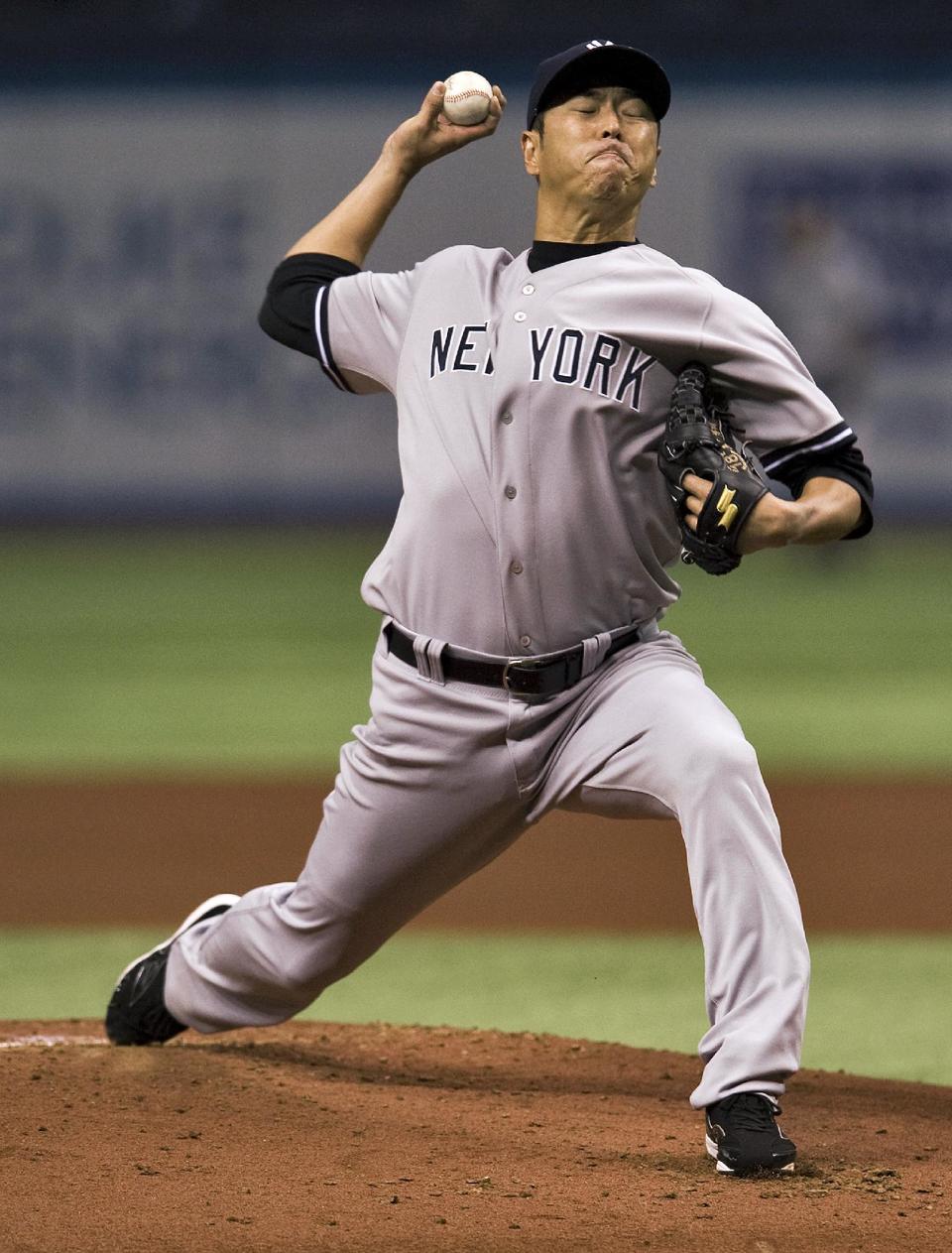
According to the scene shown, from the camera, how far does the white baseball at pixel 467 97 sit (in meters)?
4.07

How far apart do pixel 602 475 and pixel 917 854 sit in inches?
131

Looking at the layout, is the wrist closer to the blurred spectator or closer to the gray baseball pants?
the gray baseball pants

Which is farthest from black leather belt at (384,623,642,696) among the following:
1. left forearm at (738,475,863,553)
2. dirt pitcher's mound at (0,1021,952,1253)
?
dirt pitcher's mound at (0,1021,952,1253)

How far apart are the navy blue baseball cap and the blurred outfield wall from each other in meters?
12.3

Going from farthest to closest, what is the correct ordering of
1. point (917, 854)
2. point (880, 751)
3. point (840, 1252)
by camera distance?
point (880, 751)
point (917, 854)
point (840, 1252)

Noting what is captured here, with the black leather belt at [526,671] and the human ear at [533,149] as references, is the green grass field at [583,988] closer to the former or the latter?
the black leather belt at [526,671]

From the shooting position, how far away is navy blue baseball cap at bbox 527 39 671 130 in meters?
3.78

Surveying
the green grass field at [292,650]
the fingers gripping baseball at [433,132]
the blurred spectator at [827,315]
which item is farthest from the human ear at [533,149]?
the blurred spectator at [827,315]

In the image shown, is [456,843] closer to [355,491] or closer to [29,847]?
[29,847]

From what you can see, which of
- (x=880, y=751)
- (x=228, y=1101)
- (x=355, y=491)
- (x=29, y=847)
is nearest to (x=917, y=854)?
(x=880, y=751)

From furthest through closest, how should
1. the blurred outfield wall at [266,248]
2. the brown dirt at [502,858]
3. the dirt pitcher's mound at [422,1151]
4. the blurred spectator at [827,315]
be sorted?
the blurred outfield wall at [266,248] → the blurred spectator at [827,315] → the brown dirt at [502,858] → the dirt pitcher's mound at [422,1151]

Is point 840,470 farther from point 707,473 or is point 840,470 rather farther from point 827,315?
point 827,315

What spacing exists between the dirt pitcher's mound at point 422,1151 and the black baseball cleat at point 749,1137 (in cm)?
4

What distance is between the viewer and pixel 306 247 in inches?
169
